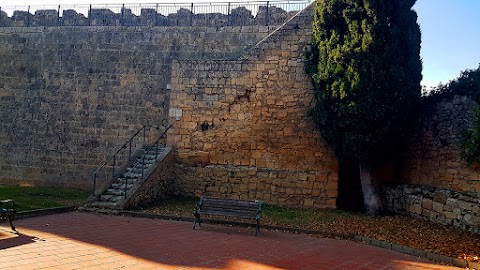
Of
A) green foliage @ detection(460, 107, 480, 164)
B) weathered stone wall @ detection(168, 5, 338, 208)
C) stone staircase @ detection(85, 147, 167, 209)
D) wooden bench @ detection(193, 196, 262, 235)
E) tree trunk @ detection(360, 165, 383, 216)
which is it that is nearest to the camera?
green foliage @ detection(460, 107, 480, 164)

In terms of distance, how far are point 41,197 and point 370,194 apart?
947 cm

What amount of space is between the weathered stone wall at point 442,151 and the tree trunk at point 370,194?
1.25 m

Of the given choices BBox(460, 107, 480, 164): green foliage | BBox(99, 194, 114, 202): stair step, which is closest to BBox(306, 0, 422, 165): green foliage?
BBox(460, 107, 480, 164): green foliage

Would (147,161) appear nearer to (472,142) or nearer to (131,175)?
(131,175)

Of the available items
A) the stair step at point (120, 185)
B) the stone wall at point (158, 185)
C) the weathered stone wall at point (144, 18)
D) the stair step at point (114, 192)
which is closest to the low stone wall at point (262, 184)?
the stone wall at point (158, 185)

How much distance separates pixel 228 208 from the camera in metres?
9.62

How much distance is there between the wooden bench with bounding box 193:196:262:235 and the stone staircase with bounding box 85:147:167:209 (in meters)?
2.61

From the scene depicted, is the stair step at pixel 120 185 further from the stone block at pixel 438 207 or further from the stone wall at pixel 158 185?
the stone block at pixel 438 207

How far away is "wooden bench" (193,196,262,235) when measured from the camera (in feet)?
30.8

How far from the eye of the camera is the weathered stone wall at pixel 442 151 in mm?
10242

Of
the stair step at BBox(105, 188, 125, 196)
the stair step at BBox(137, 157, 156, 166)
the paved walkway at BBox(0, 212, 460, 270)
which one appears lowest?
the paved walkway at BBox(0, 212, 460, 270)

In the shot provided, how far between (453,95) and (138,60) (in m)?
10.1

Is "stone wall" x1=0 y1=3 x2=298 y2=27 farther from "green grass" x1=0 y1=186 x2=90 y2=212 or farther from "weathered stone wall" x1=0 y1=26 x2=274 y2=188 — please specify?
"green grass" x1=0 y1=186 x2=90 y2=212

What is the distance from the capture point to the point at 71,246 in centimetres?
719
